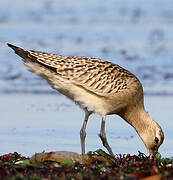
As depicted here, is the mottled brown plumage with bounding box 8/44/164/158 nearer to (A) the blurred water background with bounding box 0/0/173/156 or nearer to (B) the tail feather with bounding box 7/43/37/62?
(B) the tail feather with bounding box 7/43/37/62

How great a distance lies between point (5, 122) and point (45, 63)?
5.70 feet

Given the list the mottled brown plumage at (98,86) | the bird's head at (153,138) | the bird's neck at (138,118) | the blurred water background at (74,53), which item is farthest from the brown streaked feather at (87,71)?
the blurred water background at (74,53)

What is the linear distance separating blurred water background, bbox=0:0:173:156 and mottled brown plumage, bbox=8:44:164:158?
0.97 feet

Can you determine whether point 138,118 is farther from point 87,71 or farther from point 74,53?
point 74,53

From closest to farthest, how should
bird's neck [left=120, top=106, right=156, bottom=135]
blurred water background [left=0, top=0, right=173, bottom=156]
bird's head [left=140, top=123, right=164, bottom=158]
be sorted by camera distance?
bird's head [left=140, top=123, right=164, bottom=158] → bird's neck [left=120, top=106, right=156, bottom=135] → blurred water background [left=0, top=0, right=173, bottom=156]

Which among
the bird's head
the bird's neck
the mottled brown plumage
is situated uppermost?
the mottled brown plumage

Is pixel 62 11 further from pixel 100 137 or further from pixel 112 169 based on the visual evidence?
pixel 112 169

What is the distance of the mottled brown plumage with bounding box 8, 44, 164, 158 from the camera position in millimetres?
8227

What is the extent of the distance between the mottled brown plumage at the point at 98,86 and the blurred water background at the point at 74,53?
0.30 m

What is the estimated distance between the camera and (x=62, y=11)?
2014cm

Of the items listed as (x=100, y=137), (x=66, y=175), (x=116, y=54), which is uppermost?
(x=116, y=54)

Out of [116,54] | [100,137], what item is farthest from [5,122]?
[116,54]

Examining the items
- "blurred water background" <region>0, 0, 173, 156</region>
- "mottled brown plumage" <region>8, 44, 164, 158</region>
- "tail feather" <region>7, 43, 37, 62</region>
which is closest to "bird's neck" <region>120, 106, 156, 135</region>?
"mottled brown plumage" <region>8, 44, 164, 158</region>

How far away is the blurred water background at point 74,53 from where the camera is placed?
900 cm
